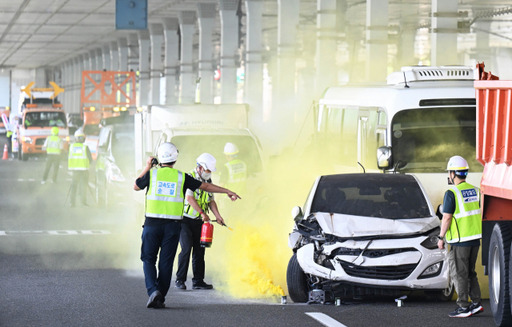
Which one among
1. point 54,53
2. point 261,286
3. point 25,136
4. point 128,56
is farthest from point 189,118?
point 54,53

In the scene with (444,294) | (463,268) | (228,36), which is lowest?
(444,294)

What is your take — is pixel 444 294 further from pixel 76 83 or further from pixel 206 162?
pixel 76 83

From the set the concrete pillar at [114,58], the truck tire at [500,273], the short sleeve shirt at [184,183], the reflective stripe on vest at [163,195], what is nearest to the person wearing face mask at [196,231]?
the short sleeve shirt at [184,183]

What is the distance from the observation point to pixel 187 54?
59625 mm

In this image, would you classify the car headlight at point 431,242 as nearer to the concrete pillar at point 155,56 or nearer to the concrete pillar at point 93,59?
the concrete pillar at point 155,56

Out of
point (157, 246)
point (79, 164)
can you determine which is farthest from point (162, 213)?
point (79, 164)

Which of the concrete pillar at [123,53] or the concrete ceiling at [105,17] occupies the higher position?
the concrete ceiling at [105,17]

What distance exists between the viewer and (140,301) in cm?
1191

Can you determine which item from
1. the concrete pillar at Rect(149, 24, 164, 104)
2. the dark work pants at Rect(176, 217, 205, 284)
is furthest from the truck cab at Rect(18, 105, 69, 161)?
the dark work pants at Rect(176, 217, 205, 284)

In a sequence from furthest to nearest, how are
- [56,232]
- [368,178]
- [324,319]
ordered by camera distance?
[56,232] → [368,178] → [324,319]

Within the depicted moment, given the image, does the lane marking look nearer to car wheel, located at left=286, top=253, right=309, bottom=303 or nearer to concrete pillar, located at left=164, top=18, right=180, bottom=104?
car wheel, located at left=286, top=253, right=309, bottom=303

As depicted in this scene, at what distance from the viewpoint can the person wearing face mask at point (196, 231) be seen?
517 inches

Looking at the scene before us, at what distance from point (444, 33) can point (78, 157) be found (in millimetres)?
10504

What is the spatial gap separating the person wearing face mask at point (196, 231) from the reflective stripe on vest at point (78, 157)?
13.6m
